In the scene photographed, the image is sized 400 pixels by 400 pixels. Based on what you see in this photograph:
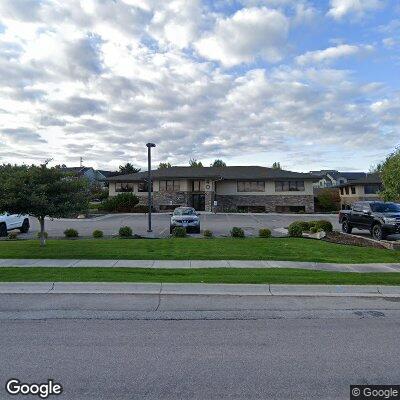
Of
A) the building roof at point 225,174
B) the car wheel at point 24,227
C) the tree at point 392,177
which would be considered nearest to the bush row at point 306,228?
the tree at point 392,177

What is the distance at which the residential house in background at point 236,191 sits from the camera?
47.3m

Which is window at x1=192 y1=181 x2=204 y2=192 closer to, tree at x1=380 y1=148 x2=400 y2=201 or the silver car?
the silver car

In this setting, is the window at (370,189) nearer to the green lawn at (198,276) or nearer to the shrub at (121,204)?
the shrub at (121,204)

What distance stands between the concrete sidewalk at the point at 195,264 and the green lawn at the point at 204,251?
529 mm

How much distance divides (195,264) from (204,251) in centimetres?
234

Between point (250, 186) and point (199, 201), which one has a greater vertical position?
point (250, 186)

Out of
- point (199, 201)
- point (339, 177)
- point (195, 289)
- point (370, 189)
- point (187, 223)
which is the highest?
point (339, 177)

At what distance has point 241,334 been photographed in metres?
6.20

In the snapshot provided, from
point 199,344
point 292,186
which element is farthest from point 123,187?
point 199,344

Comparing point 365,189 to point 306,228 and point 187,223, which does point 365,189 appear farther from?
point 187,223

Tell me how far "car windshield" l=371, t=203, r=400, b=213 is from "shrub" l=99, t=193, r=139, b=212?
30.4m

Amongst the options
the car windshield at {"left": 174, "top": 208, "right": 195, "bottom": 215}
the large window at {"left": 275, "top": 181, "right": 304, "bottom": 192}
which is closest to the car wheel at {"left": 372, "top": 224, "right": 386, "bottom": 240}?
the car windshield at {"left": 174, "top": 208, "right": 195, "bottom": 215}

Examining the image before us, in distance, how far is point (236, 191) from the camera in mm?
48844

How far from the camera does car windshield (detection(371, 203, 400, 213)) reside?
64.2ft
